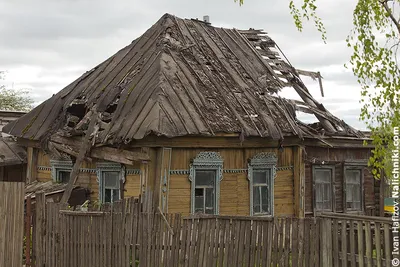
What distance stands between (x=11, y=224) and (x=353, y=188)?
412 inches

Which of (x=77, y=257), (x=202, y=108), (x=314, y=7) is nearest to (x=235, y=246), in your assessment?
(x=77, y=257)

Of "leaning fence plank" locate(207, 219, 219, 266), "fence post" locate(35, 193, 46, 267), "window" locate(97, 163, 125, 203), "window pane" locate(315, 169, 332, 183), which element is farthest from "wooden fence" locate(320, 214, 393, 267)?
"window pane" locate(315, 169, 332, 183)

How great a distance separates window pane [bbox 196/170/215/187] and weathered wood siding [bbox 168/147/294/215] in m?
0.27

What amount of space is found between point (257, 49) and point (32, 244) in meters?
10.6

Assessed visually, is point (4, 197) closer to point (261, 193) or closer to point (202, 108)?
point (202, 108)

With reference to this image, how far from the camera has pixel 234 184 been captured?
43.7 feet

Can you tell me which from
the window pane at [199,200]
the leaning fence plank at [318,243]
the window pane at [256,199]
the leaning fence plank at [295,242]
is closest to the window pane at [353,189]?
the window pane at [256,199]

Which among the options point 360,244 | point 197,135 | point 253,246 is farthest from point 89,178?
point 360,244

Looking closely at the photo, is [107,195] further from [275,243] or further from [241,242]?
[275,243]

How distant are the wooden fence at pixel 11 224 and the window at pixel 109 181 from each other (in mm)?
3634

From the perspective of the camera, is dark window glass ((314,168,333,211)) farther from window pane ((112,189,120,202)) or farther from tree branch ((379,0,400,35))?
tree branch ((379,0,400,35))

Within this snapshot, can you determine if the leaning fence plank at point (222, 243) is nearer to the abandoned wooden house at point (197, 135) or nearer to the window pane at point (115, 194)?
the abandoned wooden house at point (197, 135)

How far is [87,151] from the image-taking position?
13.2m

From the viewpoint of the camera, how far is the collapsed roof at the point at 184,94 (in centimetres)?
1259
